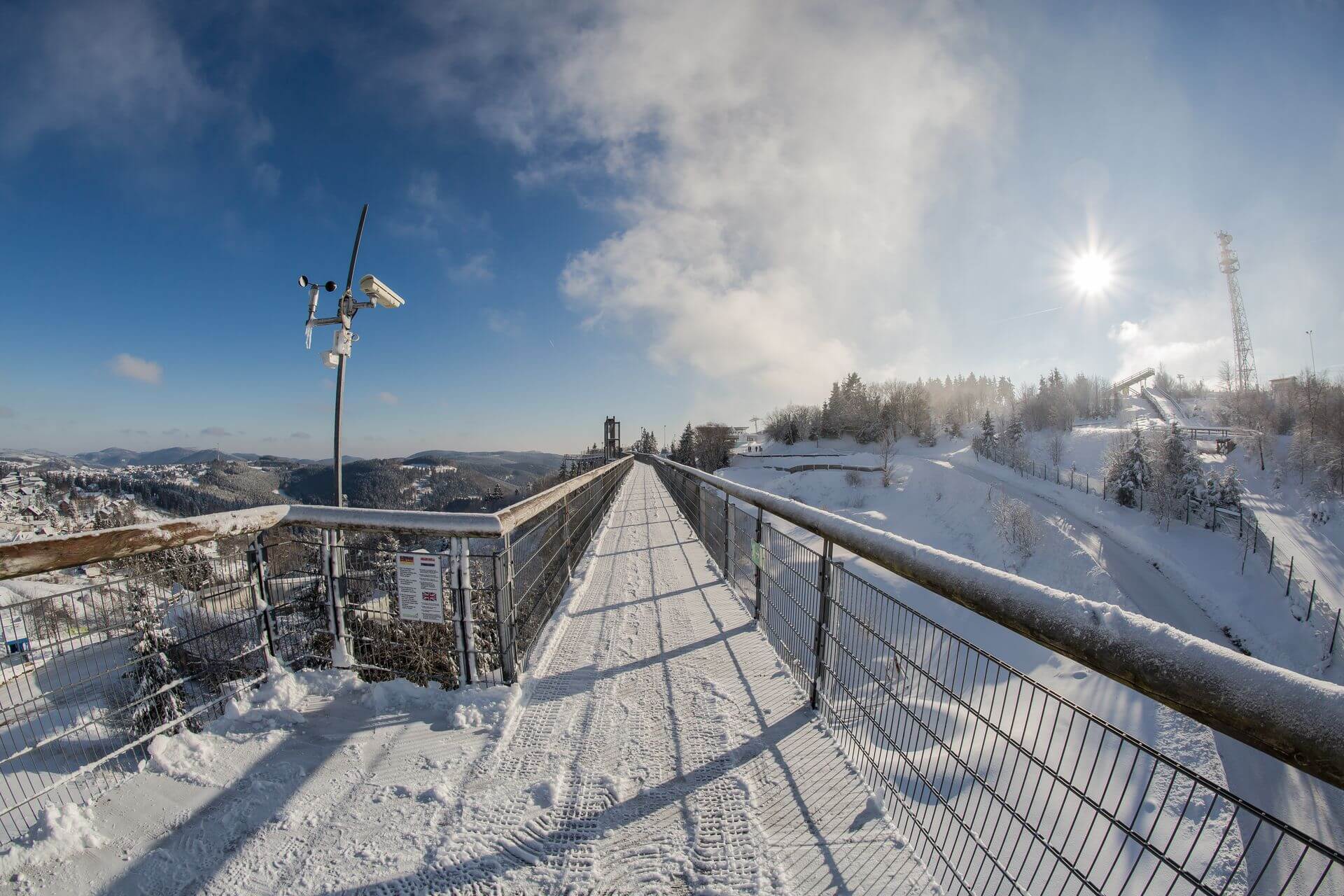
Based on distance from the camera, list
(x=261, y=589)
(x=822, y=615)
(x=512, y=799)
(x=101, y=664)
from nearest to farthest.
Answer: (x=512, y=799) < (x=101, y=664) < (x=822, y=615) < (x=261, y=589)

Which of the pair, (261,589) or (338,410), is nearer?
(261,589)

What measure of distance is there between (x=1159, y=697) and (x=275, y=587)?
4.14 metres

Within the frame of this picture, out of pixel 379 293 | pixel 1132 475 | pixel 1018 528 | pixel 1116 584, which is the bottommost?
pixel 1116 584

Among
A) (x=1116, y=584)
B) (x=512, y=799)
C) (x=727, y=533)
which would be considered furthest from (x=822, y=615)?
(x=1116, y=584)

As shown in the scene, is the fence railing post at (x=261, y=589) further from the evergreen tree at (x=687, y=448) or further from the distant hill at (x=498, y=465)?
the distant hill at (x=498, y=465)

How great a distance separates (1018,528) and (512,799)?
35767 millimetres

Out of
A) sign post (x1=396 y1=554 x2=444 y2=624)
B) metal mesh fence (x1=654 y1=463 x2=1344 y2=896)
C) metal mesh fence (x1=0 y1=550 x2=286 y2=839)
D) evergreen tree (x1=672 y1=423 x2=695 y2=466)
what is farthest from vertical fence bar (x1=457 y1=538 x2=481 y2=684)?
evergreen tree (x1=672 y1=423 x2=695 y2=466)

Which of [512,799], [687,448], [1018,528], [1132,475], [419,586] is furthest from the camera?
[687,448]

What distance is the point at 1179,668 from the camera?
1.04m

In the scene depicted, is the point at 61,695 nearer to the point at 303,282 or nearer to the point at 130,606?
the point at 130,606

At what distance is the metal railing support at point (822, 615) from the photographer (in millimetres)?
2707

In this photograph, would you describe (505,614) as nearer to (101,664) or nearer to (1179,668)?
(101,664)

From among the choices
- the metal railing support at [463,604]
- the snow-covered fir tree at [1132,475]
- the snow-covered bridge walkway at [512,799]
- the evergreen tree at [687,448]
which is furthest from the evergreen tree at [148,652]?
the evergreen tree at [687,448]

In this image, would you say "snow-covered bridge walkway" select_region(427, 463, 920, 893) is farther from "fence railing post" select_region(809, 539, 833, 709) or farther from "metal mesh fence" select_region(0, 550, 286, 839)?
"metal mesh fence" select_region(0, 550, 286, 839)
